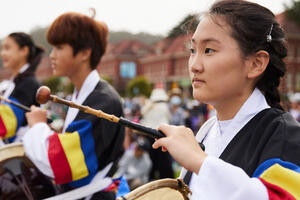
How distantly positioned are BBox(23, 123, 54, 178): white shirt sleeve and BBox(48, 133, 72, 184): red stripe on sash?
0.03 metres

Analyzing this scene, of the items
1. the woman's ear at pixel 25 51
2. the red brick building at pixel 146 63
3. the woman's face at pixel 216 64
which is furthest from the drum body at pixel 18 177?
the red brick building at pixel 146 63

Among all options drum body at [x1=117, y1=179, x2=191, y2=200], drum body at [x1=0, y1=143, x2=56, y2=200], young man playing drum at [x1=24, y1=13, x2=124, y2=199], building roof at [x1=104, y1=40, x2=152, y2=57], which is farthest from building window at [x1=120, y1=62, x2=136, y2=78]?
drum body at [x1=117, y1=179, x2=191, y2=200]

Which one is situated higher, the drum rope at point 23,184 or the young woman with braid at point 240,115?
the young woman with braid at point 240,115

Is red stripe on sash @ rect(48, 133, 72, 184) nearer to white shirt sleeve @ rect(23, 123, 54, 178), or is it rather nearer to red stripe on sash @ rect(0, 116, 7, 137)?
white shirt sleeve @ rect(23, 123, 54, 178)

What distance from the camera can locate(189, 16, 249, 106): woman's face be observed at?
1320 mm

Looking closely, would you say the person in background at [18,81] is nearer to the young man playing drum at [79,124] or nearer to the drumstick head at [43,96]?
the young man playing drum at [79,124]

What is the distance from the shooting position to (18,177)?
2.05m

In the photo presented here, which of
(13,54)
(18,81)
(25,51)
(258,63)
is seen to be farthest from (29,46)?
(258,63)

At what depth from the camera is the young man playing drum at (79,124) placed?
6.56 feet

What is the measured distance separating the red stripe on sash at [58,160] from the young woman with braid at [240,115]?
2.51 ft

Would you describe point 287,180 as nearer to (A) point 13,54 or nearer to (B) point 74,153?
(B) point 74,153

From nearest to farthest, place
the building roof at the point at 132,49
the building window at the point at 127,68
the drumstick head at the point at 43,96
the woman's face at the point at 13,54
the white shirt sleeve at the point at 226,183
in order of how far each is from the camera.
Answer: the white shirt sleeve at the point at 226,183
the drumstick head at the point at 43,96
the woman's face at the point at 13,54
the building window at the point at 127,68
the building roof at the point at 132,49

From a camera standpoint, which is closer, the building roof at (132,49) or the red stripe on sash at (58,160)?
the red stripe on sash at (58,160)

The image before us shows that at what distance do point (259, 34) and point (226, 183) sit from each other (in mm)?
647
